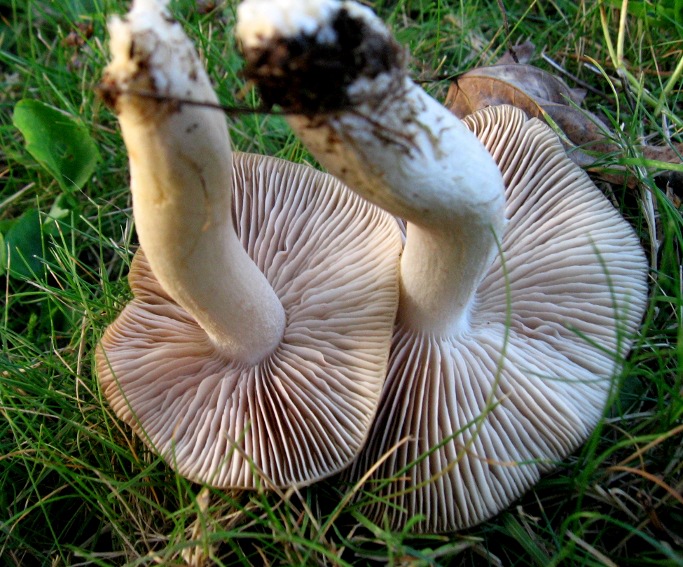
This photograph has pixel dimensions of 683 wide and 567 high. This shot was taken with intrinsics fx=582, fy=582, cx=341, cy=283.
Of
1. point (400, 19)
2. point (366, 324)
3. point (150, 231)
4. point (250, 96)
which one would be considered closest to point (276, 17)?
point (150, 231)

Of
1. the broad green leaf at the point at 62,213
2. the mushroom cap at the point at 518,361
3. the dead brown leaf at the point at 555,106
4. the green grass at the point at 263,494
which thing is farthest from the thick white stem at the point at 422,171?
the broad green leaf at the point at 62,213

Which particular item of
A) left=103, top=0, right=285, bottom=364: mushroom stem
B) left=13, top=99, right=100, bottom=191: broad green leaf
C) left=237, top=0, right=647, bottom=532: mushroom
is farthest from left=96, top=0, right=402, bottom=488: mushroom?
left=13, top=99, right=100, bottom=191: broad green leaf

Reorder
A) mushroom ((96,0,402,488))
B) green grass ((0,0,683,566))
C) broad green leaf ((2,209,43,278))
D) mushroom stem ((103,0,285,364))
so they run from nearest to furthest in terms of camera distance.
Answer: mushroom stem ((103,0,285,364)) < mushroom ((96,0,402,488)) < green grass ((0,0,683,566)) < broad green leaf ((2,209,43,278))

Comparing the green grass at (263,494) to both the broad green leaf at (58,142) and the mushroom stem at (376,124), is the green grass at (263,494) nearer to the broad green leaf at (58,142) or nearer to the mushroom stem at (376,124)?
the broad green leaf at (58,142)

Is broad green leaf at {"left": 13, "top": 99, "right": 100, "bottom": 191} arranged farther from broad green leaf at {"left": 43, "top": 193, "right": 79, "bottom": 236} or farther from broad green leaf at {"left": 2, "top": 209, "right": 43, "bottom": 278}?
broad green leaf at {"left": 2, "top": 209, "right": 43, "bottom": 278}

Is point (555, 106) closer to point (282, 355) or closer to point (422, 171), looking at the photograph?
point (422, 171)
